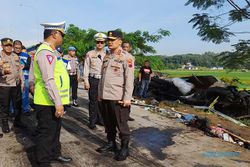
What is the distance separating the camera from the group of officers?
11.0 feet

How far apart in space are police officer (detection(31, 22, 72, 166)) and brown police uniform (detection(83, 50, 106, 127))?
2.46m

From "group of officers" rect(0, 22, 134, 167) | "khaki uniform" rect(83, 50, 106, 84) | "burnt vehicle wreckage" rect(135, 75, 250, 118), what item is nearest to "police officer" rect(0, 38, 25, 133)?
"group of officers" rect(0, 22, 134, 167)

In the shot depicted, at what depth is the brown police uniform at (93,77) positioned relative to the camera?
601cm

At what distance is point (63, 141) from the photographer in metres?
5.07

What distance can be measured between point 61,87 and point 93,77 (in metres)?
2.59

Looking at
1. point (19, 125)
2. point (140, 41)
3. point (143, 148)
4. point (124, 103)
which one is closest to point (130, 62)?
point (124, 103)

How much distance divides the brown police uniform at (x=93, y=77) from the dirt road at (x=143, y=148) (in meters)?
0.38

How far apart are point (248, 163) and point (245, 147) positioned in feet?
3.74

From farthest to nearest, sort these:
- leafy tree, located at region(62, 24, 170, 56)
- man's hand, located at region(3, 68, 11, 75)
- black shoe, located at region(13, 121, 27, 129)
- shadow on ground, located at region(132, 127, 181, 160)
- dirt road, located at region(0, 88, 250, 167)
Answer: leafy tree, located at region(62, 24, 170, 56) < black shoe, located at region(13, 121, 27, 129) < man's hand, located at region(3, 68, 11, 75) < shadow on ground, located at region(132, 127, 181, 160) < dirt road, located at region(0, 88, 250, 167)

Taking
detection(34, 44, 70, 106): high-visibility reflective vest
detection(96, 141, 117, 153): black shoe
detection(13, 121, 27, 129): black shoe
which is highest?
detection(34, 44, 70, 106): high-visibility reflective vest

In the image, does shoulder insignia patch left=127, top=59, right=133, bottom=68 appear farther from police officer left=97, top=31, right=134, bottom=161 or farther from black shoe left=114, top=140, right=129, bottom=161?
black shoe left=114, top=140, right=129, bottom=161

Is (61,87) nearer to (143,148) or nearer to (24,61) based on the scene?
(143,148)

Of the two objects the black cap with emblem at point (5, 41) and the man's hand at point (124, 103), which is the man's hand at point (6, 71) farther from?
the man's hand at point (124, 103)

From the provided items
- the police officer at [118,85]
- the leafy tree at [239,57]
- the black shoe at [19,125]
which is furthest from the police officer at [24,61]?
the leafy tree at [239,57]
